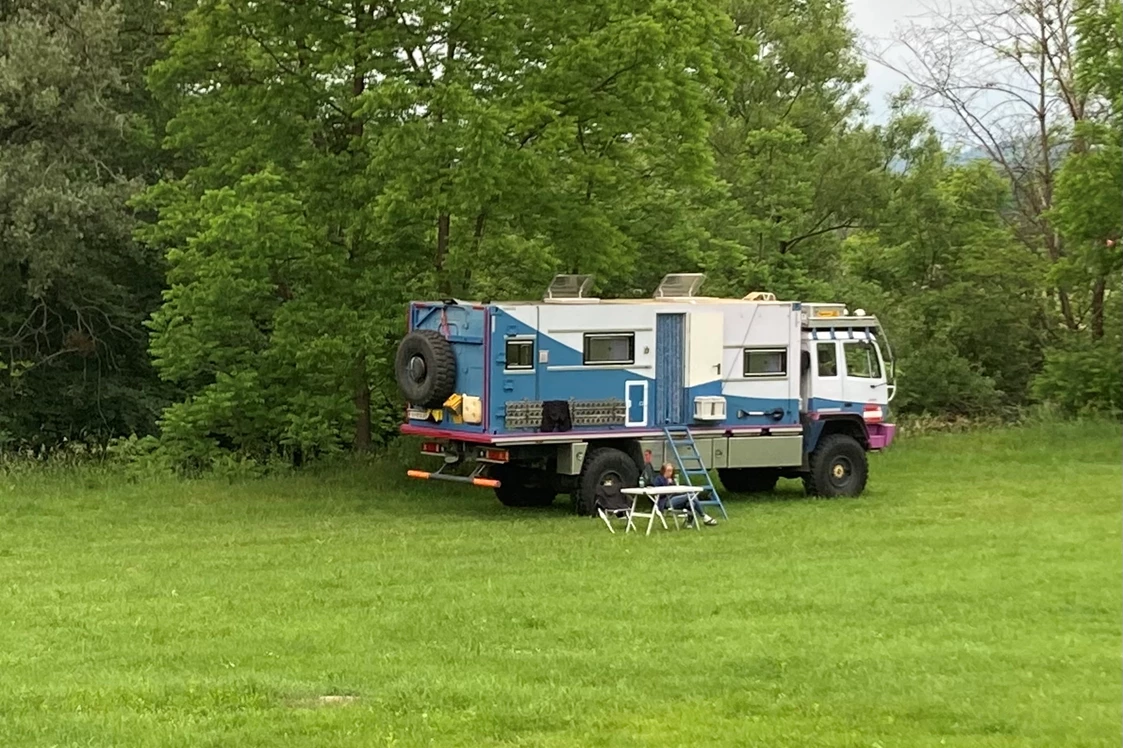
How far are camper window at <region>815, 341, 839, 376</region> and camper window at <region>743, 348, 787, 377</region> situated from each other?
2.51ft

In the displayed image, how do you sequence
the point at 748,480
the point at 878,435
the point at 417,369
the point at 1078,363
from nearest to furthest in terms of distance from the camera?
the point at 417,369 → the point at 878,435 → the point at 748,480 → the point at 1078,363

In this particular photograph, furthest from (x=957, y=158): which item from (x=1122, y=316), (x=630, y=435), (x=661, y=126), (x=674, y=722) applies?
(x=674, y=722)

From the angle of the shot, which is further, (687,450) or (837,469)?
(837,469)

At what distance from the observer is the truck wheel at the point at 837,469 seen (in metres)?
20.3

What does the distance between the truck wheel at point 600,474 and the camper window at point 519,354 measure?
142 cm

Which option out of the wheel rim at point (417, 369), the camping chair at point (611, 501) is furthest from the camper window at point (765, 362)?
the wheel rim at point (417, 369)

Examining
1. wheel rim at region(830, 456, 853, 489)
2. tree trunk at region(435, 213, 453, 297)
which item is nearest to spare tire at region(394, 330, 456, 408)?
tree trunk at region(435, 213, 453, 297)

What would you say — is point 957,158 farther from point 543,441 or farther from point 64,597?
point 64,597

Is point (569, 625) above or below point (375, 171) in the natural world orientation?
below

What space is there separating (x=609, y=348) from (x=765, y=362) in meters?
2.43

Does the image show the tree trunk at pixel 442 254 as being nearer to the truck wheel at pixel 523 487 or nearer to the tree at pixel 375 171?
the tree at pixel 375 171

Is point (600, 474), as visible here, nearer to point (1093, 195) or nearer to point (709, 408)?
point (709, 408)

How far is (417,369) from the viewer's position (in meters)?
18.5

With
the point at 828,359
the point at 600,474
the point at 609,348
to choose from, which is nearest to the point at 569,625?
the point at 600,474
